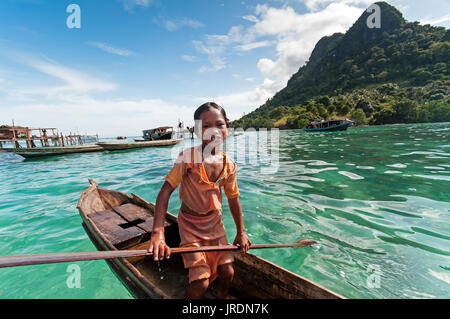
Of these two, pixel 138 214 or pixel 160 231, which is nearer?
pixel 160 231

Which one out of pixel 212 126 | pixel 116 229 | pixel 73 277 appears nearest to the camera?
pixel 212 126

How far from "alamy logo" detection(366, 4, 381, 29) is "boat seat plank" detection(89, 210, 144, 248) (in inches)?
6076

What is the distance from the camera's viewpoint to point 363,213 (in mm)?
5086

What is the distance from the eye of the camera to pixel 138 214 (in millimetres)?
4809

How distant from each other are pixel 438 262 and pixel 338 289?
76.4 inches

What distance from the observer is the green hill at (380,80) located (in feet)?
192

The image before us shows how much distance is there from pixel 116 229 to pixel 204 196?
307cm

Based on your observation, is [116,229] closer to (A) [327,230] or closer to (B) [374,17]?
(A) [327,230]

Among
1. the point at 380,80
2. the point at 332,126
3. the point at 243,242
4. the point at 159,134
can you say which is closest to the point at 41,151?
the point at 159,134

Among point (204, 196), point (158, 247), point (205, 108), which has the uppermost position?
point (205, 108)

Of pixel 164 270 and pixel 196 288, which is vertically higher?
pixel 196 288

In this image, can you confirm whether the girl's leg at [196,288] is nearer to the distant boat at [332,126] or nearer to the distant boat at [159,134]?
the distant boat at [159,134]

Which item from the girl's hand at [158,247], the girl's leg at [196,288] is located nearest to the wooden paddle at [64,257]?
the girl's hand at [158,247]
